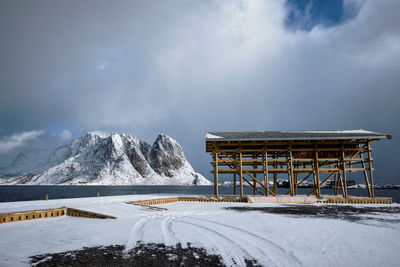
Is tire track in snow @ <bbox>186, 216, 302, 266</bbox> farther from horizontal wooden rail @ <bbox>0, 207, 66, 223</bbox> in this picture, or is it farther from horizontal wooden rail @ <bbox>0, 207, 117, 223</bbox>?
horizontal wooden rail @ <bbox>0, 207, 66, 223</bbox>

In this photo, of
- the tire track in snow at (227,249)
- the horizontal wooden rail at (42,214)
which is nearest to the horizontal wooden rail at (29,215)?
the horizontal wooden rail at (42,214)

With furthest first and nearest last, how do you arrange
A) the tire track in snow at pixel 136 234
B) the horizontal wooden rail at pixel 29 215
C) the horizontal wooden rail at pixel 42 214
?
the horizontal wooden rail at pixel 42 214 → the horizontal wooden rail at pixel 29 215 → the tire track in snow at pixel 136 234

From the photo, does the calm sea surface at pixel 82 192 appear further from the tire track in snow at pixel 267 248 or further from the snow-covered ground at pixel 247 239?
the tire track in snow at pixel 267 248

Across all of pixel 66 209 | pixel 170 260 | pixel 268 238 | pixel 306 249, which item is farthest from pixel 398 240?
pixel 66 209

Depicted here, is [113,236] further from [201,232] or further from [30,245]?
[201,232]

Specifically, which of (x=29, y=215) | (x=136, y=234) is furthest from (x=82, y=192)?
(x=136, y=234)

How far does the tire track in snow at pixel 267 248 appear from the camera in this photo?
17.3 ft

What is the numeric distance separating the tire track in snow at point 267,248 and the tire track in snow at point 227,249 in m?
0.41

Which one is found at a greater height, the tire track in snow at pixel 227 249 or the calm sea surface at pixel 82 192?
the tire track in snow at pixel 227 249

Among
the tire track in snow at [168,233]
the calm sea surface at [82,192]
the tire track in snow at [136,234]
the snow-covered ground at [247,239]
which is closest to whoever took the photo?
the snow-covered ground at [247,239]

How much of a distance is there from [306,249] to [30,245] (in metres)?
8.38

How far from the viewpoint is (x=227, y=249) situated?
620 centimetres

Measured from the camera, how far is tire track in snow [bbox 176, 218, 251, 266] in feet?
17.5

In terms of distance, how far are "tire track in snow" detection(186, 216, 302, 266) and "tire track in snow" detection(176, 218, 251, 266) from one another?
41 cm
